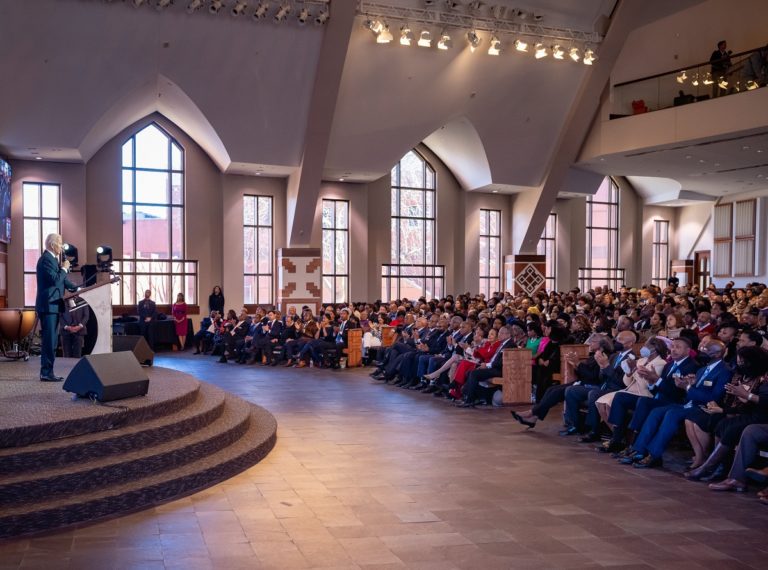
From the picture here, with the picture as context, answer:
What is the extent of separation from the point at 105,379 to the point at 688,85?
12645mm

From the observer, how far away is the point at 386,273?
19.5 meters

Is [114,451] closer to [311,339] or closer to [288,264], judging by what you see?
[311,339]

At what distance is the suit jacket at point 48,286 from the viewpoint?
638cm

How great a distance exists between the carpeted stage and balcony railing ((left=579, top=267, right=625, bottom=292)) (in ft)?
57.0

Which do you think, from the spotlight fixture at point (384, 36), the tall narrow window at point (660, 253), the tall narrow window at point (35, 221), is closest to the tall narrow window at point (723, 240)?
the tall narrow window at point (660, 253)

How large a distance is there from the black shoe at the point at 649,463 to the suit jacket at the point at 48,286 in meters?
5.06

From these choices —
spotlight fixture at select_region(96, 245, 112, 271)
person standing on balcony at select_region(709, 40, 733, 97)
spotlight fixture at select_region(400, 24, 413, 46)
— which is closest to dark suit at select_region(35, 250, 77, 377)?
spotlight fixture at select_region(96, 245, 112, 271)

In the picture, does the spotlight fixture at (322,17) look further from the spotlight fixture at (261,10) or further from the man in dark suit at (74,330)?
the man in dark suit at (74,330)

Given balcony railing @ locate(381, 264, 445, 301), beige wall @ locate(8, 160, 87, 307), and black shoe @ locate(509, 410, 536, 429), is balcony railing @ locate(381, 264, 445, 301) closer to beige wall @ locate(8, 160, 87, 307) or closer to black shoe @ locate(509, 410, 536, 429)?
beige wall @ locate(8, 160, 87, 307)

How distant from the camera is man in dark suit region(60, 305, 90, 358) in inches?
375

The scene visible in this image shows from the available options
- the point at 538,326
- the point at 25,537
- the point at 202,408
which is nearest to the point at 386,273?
the point at 538,326

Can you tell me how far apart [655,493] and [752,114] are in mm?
10023

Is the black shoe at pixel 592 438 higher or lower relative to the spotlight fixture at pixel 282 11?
lower

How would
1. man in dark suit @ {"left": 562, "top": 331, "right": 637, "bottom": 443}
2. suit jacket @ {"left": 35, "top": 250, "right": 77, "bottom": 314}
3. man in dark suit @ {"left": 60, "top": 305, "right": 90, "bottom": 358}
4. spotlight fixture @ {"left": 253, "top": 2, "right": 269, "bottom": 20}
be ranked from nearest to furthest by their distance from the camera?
suit jacket @ {"left": 35, "top": 250, "right": 77, "bottom": 314}, man in dark suit @ {"left": 562, "top": 331, "right": 637, "bottom": 443}, man in dark suit @ {"left": 60, "top": 305, "right": 90, "bottom": 358}, spotlight fixture @ {"left": 253, "top": 2, "right": 269, "bottom": 20}
